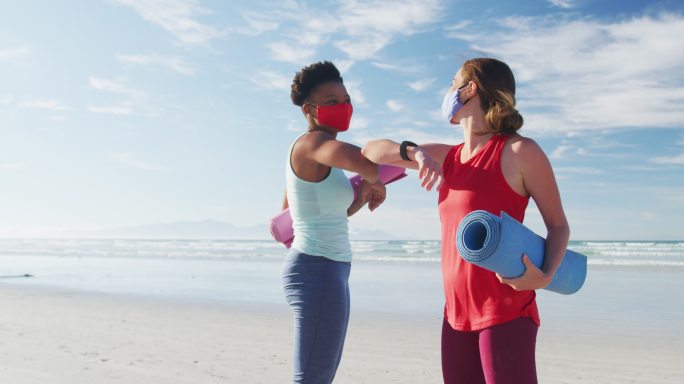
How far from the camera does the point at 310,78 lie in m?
2.99

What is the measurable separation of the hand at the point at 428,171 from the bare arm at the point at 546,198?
0.96ft

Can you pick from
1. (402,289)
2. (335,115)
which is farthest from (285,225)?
(402,289)

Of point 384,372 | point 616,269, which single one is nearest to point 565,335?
point 384,372

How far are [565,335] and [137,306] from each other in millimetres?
7341

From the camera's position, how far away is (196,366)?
6.48 meters

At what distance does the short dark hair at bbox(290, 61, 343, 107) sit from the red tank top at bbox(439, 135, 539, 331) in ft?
3.12

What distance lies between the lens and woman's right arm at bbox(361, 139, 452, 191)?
2268 millimetres

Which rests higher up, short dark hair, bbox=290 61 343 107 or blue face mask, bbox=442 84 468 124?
short dark hair, bbox=290 61 343 107

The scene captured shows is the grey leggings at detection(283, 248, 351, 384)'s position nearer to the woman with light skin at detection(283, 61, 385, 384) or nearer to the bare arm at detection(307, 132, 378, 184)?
the woman with light skin at detection(283, 61, 385, 384)

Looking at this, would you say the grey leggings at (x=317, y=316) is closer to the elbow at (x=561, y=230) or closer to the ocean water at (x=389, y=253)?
the elbow at (x=561, y=230)

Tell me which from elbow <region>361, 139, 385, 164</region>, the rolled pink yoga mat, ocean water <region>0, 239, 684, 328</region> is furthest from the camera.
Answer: ocean water <region>0, 239, 684, 328</region>

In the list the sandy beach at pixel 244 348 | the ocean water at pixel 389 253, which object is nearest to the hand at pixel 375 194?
the sandy beach at pixel 244 348

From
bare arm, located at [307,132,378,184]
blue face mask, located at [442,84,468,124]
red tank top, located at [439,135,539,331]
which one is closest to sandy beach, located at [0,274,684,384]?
bare arm, located at [307,132,378,184]

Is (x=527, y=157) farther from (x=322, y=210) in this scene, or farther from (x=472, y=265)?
(x=322, y=210)
